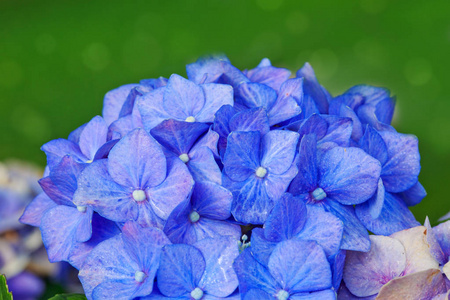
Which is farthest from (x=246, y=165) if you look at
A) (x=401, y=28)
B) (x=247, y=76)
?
(x=401, y=28)

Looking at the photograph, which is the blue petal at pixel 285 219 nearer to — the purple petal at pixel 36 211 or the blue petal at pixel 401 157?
the blue petal at pixel 401 157

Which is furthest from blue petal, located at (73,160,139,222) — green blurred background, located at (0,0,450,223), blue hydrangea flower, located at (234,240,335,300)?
green blurred background, located at (0,0,450,223)

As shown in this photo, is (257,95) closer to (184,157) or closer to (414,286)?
(184,157)

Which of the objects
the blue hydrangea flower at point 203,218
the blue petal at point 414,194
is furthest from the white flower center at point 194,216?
the blue petal at point 414,194

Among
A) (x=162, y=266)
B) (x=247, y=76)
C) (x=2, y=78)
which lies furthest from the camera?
(x=2, y=78)

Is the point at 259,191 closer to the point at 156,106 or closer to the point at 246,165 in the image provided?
the point at 246,165

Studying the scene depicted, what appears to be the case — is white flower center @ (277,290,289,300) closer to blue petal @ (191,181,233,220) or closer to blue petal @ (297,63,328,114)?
blue petal @ (191,181,233,220)
